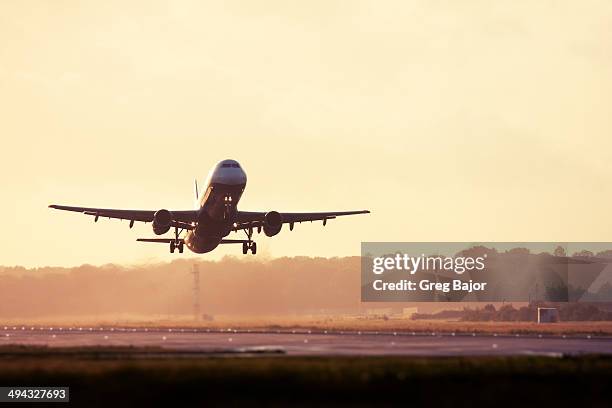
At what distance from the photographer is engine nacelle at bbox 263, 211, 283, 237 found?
96.9m

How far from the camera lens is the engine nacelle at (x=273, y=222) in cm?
9694

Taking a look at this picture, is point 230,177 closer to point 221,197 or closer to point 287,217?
point 221,197

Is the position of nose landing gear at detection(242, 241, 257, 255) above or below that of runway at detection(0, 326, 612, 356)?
above

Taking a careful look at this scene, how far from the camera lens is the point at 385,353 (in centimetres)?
6059

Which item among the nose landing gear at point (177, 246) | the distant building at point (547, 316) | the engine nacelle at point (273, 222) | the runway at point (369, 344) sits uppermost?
the engine nacelle at point (273, 222)

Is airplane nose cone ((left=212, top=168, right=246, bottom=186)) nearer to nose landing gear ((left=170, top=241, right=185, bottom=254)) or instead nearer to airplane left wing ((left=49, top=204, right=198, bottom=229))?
airplane left wing ((left=49, top=204, right=198, bottom=229))

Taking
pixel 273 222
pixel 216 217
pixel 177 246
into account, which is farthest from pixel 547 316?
pixel 216 217

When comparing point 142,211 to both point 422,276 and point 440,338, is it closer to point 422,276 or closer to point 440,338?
point 440,338

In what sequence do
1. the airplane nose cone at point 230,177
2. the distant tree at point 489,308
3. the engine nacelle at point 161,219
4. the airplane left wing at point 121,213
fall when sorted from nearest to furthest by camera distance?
the airplane nose cone at point 230,177
the engine nacelle at point 161,219
the airplane left wing at point 121,213
the distant tree at point 489,308

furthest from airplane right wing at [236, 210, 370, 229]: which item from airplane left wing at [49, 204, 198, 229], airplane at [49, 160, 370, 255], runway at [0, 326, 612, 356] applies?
runway at [0, 326, 612, 356]

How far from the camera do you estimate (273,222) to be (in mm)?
96938

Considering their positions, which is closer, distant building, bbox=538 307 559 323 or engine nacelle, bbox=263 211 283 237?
engine nacelle, bbox=263 211 283 237

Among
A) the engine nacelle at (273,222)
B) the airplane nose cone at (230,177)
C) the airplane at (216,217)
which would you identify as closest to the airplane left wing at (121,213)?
the airplane at (216,217)

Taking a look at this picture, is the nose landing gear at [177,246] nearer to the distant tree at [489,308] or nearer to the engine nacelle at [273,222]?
the engine nacelle at [273,222]
